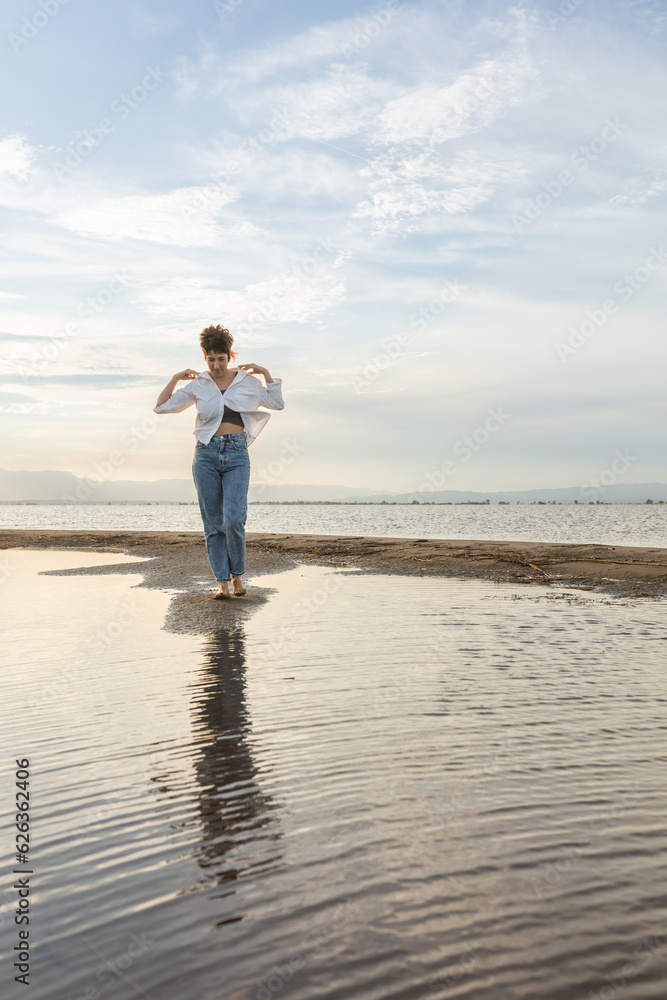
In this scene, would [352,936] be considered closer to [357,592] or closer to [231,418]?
[231,418]

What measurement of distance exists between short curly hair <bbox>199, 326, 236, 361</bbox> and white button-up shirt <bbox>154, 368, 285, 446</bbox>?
28 centimetres

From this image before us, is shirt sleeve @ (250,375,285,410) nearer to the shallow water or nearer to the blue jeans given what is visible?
the blue jeans

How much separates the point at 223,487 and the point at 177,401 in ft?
3.27

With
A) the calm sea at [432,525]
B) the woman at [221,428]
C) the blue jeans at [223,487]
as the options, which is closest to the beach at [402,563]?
the blue jeans at [223,487]

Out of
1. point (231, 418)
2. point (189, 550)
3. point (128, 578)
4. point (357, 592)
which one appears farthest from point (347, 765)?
point (189, 550)

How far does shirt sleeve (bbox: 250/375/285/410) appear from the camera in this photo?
293 inches

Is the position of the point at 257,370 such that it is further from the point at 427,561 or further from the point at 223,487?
the point at 427,561

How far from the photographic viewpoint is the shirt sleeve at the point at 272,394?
7.45 m

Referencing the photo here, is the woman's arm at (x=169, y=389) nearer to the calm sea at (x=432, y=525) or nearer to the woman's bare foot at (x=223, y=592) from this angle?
the woman's bare foot at (x=223, y=592)

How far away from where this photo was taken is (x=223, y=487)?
7367 millimetres

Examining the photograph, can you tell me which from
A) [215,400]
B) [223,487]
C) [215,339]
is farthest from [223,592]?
[215,339]

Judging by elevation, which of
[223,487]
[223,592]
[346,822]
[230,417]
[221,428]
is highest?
[230,417]

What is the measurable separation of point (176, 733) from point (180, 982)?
174 cm

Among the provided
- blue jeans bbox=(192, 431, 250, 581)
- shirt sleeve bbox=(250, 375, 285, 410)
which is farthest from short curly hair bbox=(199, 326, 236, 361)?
blue jeans bbox=(192, 431, 250, 581)
